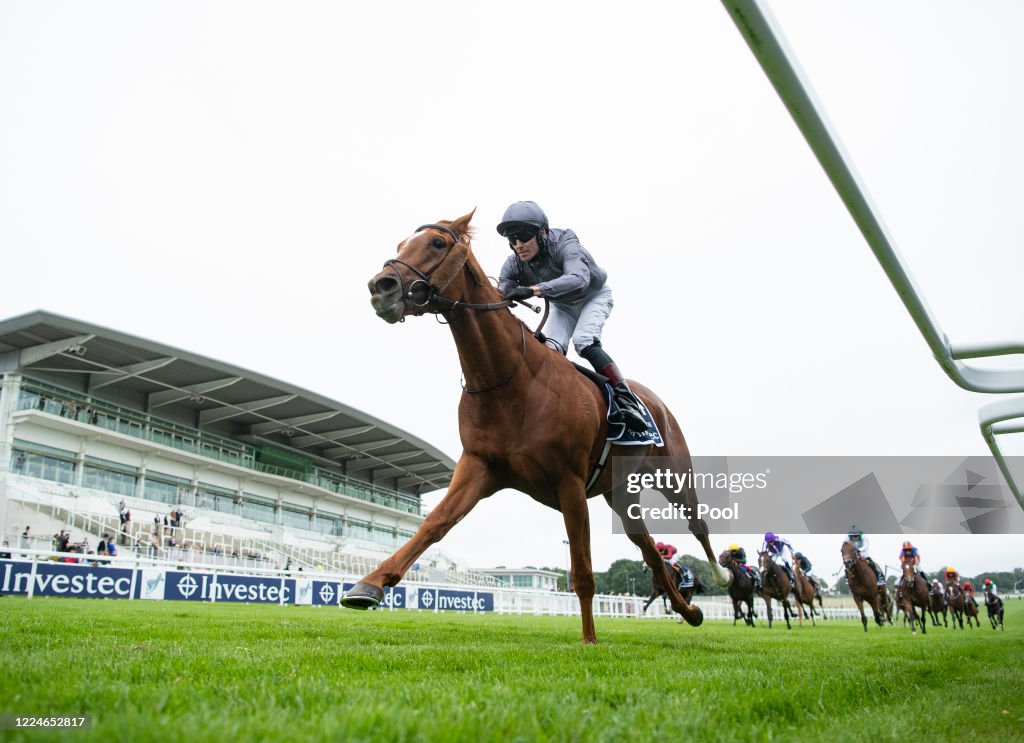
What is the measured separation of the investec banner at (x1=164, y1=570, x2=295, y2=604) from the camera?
1892cm

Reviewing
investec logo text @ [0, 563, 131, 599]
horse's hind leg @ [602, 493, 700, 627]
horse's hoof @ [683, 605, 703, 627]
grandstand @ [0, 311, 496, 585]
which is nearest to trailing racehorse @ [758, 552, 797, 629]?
horse's hoof @ [683, 605, 703, 627]

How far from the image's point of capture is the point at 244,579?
68.2 ft

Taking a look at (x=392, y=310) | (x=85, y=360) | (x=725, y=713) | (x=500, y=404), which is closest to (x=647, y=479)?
(x=500, y=404)

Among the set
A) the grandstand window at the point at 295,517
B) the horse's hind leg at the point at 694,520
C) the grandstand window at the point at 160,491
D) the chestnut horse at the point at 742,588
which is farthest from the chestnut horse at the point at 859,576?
the grandstand window at the point at 295,517

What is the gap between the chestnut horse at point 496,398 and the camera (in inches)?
197

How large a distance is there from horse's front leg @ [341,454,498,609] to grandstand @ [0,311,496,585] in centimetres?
3001

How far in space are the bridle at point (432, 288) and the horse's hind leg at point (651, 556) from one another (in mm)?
2823

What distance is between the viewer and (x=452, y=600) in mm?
26375

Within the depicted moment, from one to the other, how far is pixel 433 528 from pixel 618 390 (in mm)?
2503

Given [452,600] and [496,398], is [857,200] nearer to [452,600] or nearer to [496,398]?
[496,398]

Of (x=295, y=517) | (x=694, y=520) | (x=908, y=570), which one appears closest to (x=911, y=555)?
(x=908, y=570)

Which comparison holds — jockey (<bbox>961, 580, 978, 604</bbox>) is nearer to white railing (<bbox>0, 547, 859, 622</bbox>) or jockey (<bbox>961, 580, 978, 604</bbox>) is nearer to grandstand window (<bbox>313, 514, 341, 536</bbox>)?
white railing (<bbox>0, 547, 859, 622</bbox>)

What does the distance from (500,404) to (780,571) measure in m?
16.5

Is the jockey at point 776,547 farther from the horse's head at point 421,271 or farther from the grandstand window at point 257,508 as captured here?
the grandstand window at point 257,508
